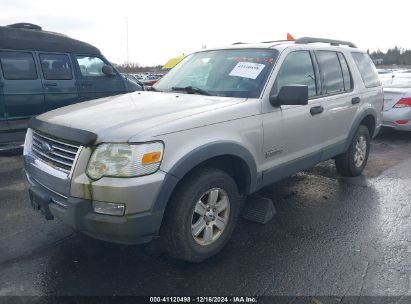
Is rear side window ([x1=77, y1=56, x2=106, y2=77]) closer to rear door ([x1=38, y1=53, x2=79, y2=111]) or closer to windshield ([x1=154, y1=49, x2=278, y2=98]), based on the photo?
rear door ([x1=38, y1=53, x2=79, y2=111])

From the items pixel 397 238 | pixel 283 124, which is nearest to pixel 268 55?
pixel 283 124

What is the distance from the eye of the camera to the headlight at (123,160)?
2562 millimetres

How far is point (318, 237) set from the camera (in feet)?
12.2

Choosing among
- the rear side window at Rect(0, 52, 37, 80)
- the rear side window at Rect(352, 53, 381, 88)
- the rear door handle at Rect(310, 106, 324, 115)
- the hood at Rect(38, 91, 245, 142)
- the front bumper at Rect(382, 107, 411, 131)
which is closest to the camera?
the hood at Rect(38, 91, 245, 142)

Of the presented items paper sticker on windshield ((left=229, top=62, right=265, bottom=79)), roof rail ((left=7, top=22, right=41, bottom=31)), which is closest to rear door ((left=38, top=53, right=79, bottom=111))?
roof rail ((left=7, top=22, right=41, bottom=31))

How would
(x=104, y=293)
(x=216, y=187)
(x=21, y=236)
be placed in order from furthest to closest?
(x=21, y=236) < (x=216, y=187) < (x=104, y=293)

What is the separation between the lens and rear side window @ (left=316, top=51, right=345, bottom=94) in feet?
14.5

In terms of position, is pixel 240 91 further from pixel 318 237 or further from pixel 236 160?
pixel 318 237

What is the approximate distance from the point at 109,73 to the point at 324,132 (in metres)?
4.97

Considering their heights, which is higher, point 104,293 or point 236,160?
point 236,160

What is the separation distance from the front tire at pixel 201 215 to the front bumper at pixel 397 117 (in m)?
6.04

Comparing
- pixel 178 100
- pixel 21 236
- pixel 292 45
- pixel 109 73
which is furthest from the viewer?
pixel 109 73

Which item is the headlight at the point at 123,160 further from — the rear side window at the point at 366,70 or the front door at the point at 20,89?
the front door at the point at 20,89

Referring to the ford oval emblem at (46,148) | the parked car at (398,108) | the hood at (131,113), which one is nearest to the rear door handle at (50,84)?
the hood at (131,113)
